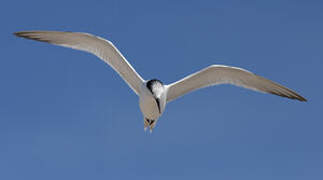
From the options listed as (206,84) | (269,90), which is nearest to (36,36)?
(206,84)

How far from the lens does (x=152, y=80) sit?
18.5 m

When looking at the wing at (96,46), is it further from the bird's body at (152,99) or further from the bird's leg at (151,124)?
the bird's leg at (151,124)

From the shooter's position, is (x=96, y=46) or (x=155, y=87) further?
(x=96, y=46)

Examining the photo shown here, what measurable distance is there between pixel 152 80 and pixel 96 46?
1960 millimetres

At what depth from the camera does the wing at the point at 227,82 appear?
19.3 metres

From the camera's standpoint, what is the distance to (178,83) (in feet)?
63.5

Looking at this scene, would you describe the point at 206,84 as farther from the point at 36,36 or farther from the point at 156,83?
the point at 36,36

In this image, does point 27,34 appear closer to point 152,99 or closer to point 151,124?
point 152,99

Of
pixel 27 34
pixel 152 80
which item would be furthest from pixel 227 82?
pixel 27 34

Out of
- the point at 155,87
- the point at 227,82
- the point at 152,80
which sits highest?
the point at 227,82

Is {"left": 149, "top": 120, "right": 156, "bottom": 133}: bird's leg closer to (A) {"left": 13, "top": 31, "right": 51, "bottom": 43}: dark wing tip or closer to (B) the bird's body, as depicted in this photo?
(B) the bird's body

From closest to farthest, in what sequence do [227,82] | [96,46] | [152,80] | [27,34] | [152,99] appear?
1. [152,99]
2. [152,80]
3. [27,34]
4. [96,46]
5. [227,82]

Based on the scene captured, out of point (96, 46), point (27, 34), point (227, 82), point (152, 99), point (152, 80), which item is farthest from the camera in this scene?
point (227, 82)

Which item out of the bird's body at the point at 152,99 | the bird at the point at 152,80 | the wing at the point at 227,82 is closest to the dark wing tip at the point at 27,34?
the bird at the point at 152,80
